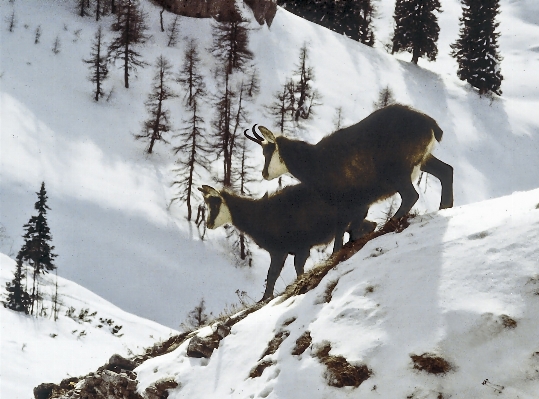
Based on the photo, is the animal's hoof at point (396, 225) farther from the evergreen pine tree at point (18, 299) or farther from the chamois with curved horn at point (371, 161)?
the evergreen pine tree at point (18, 299)

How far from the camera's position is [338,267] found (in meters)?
7.10

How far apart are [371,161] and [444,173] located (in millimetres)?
1100

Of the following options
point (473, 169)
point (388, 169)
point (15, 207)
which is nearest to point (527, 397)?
point (388, 169)

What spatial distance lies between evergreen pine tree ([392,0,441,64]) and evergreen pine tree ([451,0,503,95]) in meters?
3.06

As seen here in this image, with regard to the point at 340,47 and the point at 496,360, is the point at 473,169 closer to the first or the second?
the point at 340,47

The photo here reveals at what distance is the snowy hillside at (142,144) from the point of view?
90.9ft

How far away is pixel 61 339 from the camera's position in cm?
1622

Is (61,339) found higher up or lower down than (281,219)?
higher up

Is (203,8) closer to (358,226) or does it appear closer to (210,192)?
(210,192)

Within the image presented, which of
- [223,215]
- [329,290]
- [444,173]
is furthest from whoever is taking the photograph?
[223,215]

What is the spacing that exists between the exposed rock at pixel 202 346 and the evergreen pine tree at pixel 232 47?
40.0 metres

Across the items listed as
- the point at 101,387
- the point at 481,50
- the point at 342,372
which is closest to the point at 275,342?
the point at 342,372

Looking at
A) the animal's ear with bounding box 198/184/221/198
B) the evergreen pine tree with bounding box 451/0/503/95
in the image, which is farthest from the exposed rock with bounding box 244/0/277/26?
the animal's ear with bounding box 198/184/221/198

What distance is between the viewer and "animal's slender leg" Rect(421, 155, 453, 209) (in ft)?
27.2
